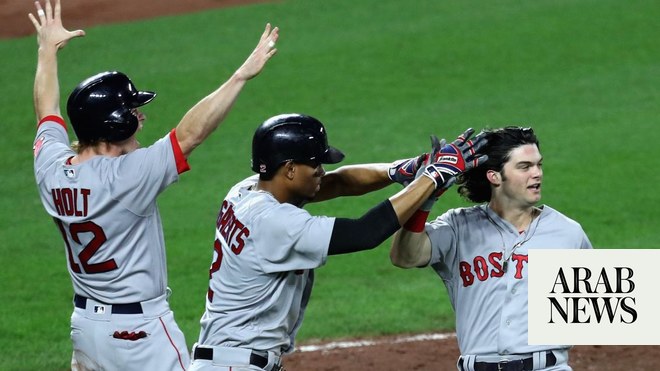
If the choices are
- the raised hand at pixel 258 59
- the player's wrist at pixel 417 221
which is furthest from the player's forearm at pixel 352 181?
the raised hand at pixel 258 59

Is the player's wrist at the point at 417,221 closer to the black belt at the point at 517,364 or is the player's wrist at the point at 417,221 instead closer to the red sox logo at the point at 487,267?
the red sox logo at the point at 487,267

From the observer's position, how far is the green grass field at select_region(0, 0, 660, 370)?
902 cm

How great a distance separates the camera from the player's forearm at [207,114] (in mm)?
4887

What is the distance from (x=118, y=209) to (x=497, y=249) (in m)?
1.71

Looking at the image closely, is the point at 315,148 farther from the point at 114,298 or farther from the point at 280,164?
the point at 114,298

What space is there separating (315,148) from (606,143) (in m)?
7.99

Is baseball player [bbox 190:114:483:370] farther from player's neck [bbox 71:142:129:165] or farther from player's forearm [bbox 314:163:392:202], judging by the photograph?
player's neck [bbox 71:142:129:165]

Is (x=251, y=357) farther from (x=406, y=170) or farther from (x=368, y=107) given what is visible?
(x=368, y=107)

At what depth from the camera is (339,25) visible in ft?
52.0

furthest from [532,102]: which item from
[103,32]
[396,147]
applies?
[103,32]

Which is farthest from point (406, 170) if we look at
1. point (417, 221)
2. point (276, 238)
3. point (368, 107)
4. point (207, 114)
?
point (368, 107)

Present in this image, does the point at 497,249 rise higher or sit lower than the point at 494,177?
lower

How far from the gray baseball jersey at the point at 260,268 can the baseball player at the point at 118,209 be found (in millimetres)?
338

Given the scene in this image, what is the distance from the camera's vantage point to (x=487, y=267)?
502 cm
